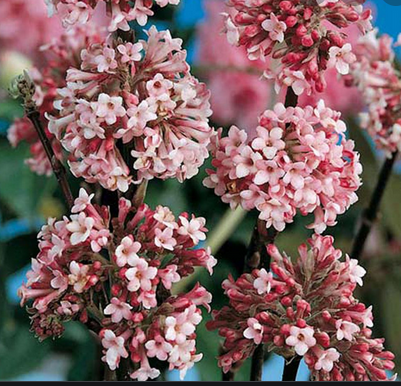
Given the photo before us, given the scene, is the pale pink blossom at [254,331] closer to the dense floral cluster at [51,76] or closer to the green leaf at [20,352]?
the dense floral cluster at [51,76]

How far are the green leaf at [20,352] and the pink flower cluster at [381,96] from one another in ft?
2.25

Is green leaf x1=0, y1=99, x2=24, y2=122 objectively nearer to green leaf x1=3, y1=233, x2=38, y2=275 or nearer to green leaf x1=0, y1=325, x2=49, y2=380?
green leaf x1=3, y1=233, x2=38, y2=275

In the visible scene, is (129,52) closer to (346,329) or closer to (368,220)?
(346,329)

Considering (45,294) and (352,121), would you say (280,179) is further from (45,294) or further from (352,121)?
(352,121)

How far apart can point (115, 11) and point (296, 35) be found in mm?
93

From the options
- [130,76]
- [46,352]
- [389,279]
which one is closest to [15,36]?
[46,352]

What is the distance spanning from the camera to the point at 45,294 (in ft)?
1.40

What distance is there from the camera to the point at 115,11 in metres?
0.41

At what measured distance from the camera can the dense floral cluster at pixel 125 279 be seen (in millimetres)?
402

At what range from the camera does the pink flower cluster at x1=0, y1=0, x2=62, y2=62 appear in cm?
107

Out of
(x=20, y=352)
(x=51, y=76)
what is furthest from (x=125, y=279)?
(x=20, y=352)

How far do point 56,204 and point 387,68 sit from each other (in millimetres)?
703

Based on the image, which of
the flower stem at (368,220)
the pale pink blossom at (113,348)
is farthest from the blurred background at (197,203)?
the pale pink blossom at (113,348)

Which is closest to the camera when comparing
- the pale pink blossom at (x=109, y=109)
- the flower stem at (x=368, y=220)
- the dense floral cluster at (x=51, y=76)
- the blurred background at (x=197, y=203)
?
the pale pink blossom at (x=109, y=109)
